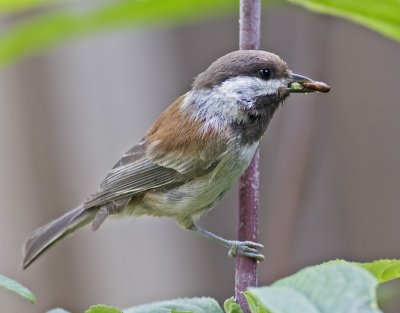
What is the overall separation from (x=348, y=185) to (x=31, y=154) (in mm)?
2408

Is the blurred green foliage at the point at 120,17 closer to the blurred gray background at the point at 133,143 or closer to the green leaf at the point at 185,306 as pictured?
the green leaf at the point at 185,306

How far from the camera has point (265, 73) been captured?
7.30 ft

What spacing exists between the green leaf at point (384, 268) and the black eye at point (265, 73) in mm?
1127

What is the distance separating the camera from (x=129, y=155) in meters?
2.55

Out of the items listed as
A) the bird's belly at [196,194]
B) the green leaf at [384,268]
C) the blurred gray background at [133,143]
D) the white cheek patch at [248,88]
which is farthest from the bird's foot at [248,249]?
the blurred gray background at [133,143]

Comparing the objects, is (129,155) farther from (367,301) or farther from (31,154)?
(31,154)

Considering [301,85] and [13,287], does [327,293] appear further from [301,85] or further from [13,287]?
[301,85]

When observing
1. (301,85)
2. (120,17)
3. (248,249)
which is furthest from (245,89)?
(248,249)

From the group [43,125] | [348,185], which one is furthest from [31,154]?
[348,185]

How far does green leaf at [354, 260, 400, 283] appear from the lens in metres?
1.13

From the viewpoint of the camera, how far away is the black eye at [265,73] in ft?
7.27

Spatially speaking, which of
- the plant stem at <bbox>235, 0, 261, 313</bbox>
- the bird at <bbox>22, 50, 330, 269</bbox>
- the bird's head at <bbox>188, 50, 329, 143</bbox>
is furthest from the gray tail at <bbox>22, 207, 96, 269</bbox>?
the plant stem at <bbox>235, 0, 261, 313</bbox>

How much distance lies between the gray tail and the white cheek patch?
2.01 ft

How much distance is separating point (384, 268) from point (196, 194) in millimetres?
1291
